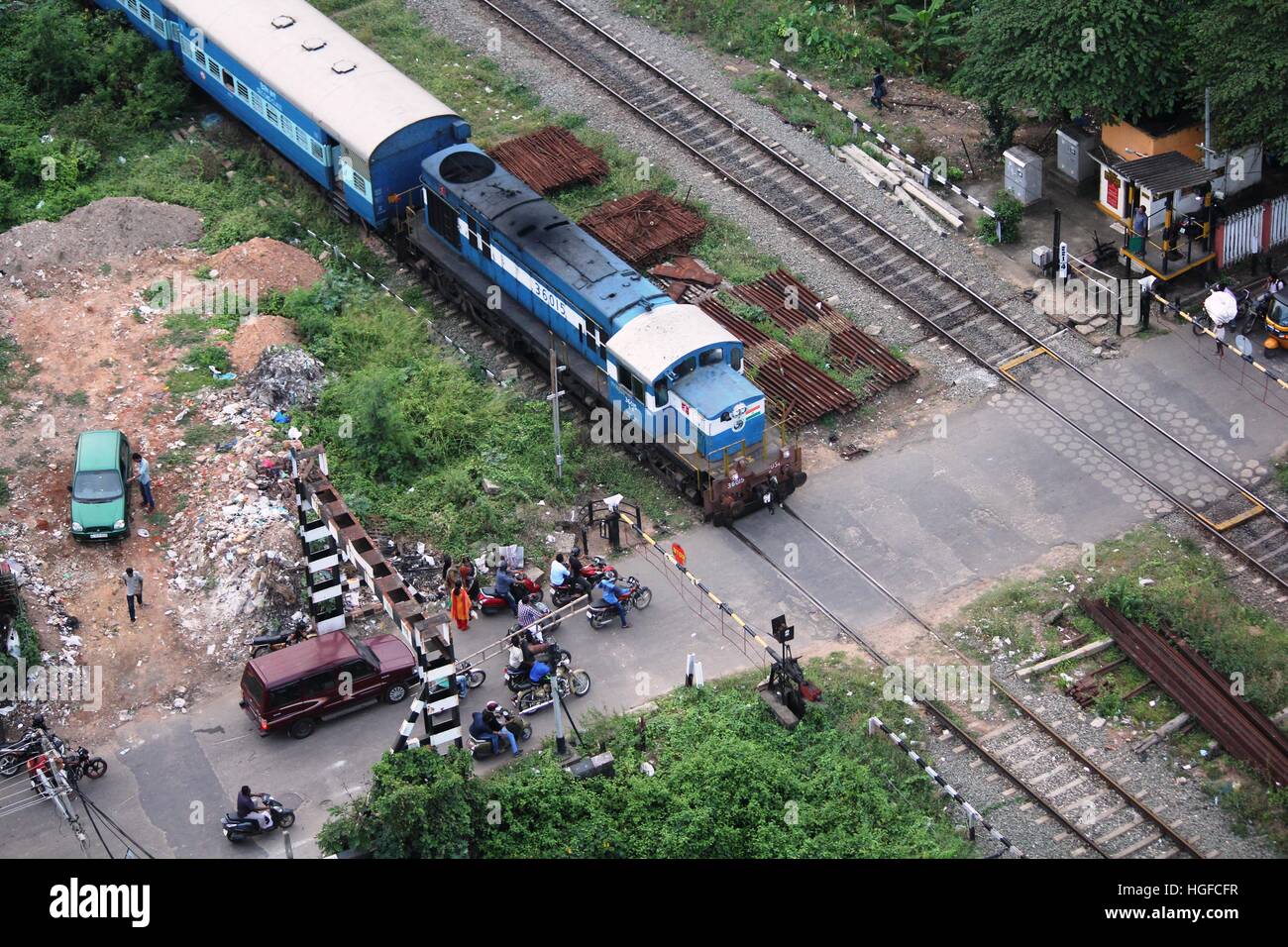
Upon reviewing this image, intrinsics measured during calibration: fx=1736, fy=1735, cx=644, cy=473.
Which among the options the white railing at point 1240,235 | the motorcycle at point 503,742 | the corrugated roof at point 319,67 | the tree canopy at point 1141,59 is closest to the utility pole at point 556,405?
the motorcycle at point 503,742

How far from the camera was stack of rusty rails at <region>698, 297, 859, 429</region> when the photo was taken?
4069 cm

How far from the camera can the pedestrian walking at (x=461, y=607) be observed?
115ft

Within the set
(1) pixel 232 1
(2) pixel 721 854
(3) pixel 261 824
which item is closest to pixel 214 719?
(3) pixel 261 824

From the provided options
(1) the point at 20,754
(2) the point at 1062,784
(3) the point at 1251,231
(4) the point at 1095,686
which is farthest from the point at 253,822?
(3) the point at 1251,231

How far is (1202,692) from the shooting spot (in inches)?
1308

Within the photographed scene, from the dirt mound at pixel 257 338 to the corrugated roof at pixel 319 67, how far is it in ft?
16.0

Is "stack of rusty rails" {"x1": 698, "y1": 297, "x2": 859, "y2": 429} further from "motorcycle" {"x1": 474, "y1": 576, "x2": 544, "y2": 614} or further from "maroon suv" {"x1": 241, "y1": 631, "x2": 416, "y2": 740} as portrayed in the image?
"maroon suv" {"x1": 241, "y1": 631, "x2": 416, "y2": 740}

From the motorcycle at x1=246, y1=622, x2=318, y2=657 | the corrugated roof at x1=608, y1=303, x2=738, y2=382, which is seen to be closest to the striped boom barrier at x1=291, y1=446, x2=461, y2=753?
the motorcycle at x1=246, y1=622, x2=318, y2=657

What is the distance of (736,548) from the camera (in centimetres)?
3738

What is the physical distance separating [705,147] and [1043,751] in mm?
22732

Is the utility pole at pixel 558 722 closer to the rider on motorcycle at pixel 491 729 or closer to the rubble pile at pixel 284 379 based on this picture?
the rider on motorcycle at pixel 491 729

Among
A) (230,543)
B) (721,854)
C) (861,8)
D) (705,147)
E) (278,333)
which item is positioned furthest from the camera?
(861,8)

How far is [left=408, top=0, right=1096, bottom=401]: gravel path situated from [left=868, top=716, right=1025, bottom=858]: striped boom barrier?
11305mm

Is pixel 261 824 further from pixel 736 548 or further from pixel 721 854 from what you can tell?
pixel 736 548
